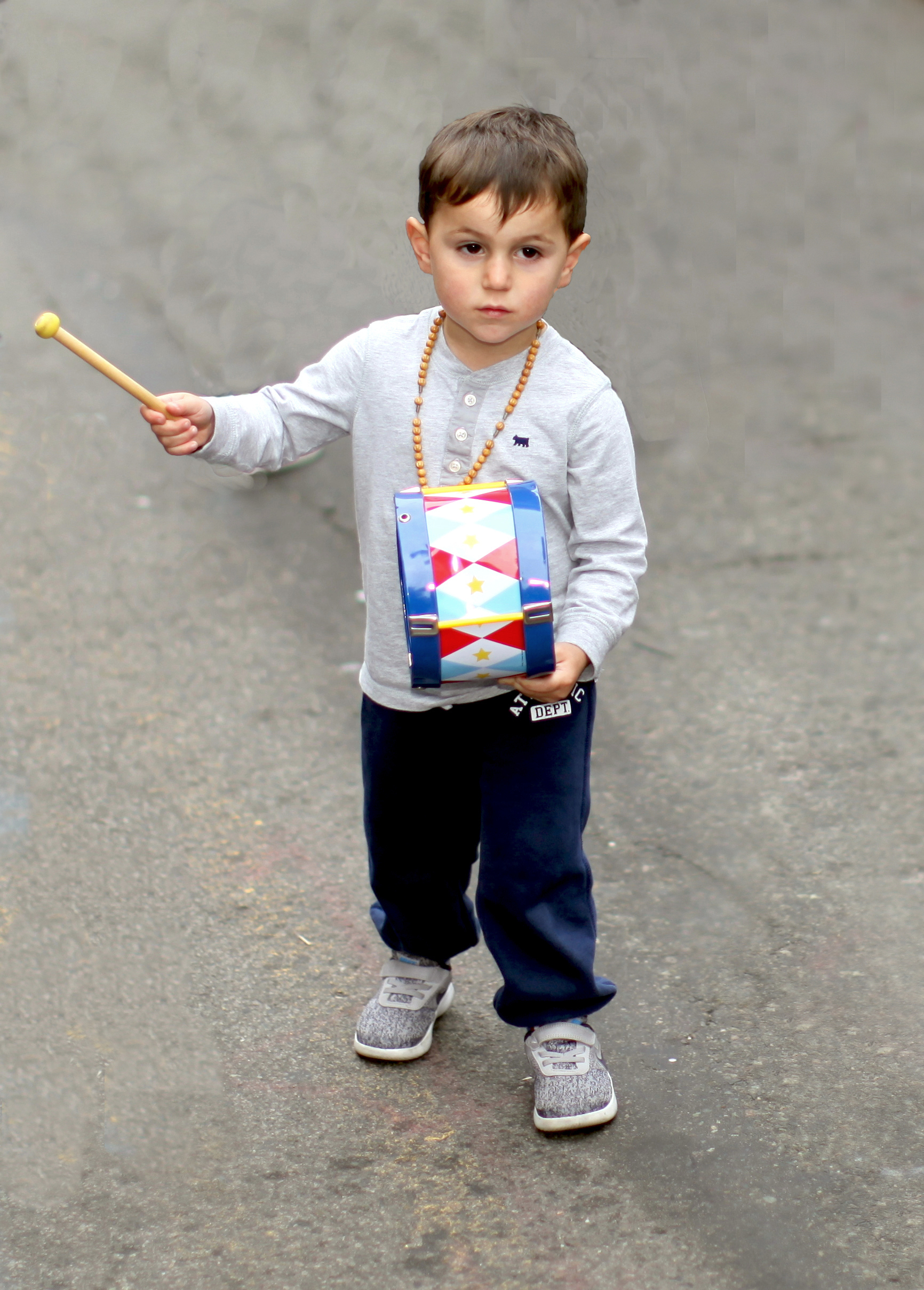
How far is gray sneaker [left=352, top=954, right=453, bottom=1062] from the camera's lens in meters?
2.39

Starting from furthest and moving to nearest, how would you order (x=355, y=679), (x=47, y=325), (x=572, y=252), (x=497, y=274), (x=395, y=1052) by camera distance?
(x=355, y=679)
(x=395, y=1052)
(x=572, y=252)
(x=497, y=274)
(x=47, y=325)

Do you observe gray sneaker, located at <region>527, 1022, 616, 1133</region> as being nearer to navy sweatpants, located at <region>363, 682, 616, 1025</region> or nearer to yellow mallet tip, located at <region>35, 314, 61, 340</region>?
navy sweatpants, located at <region>363, 682, 616, 1025</region>

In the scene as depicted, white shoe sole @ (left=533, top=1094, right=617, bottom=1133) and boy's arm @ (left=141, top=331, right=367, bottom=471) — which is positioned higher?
boy's arm @ (left=141, top=331, right=367, bottom=471)

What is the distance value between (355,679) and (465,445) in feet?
5.57

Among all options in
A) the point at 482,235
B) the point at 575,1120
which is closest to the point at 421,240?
the point at 482,235

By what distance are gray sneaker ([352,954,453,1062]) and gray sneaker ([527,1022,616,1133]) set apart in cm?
22

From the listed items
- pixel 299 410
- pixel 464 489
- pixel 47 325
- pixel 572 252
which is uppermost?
pixel 572 252

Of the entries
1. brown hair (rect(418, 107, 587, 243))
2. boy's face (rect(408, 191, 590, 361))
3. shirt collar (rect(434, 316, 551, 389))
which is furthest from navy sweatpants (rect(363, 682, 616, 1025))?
brown hair (rect(418, 107, 587, 243))

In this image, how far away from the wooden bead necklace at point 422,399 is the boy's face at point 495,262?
7cm

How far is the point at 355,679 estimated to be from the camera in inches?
143

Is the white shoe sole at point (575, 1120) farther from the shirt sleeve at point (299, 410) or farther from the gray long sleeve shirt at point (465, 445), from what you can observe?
the shirt sleeve at point (299, 410)

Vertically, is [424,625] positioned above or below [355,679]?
above

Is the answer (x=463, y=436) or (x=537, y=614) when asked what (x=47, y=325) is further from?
(x=537, y=614)

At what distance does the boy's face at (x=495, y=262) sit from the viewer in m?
1.86
